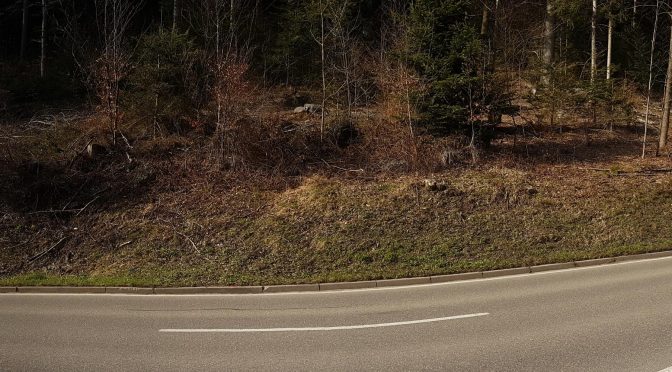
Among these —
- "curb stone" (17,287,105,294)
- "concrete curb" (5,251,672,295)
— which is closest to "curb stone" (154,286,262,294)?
"concrete curb" (5,251,672,295)

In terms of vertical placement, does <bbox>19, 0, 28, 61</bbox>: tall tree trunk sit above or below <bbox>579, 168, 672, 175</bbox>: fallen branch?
above

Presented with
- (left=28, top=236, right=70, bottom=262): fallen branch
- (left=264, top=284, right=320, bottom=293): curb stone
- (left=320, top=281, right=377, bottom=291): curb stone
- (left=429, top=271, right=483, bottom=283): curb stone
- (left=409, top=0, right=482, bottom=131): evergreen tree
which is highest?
(left=409, top=0, right=482, bottom=131): evergreen tree

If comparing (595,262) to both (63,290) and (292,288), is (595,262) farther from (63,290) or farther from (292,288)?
(63,290)

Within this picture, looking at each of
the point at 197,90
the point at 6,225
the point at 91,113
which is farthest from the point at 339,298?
the point at 91,113

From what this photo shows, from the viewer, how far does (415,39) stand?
1822cm

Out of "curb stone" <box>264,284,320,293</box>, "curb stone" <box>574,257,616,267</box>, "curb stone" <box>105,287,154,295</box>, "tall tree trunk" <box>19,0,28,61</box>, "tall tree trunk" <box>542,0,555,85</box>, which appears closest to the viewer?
"curb stone" <box>264,284,320,293</box>

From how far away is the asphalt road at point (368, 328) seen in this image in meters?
6.43

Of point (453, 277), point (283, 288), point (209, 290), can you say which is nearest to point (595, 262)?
point (453, 277)

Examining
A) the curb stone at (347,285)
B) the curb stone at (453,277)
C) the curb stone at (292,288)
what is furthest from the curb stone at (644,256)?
the curb stone at (292,288)

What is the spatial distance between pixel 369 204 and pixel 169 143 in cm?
845

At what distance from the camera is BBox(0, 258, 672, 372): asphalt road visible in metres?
6.43

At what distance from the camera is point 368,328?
7.79m

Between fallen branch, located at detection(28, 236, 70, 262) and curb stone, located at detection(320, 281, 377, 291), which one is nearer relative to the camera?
curb stone, located at detection(320, 281, 377, 291)

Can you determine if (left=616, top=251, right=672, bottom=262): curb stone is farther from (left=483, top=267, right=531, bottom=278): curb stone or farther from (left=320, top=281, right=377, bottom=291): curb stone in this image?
(left=320, top=281, right=377, bottom=291): curb stone
